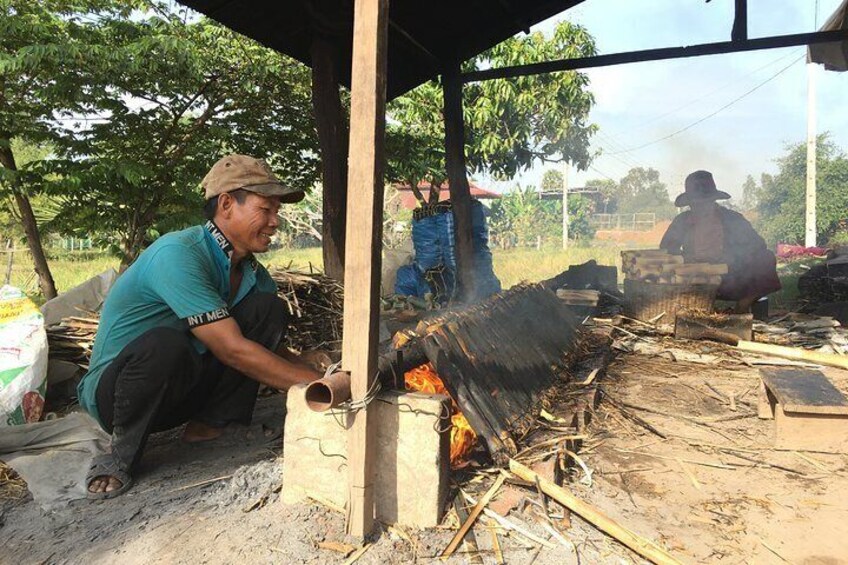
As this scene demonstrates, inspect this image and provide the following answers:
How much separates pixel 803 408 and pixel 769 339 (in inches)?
134

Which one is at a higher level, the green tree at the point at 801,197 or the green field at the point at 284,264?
the green tree at the point at 801,197

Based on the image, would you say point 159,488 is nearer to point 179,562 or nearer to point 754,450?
point 179,562

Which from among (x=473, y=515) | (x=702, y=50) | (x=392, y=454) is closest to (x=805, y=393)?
(x=473, y=515)

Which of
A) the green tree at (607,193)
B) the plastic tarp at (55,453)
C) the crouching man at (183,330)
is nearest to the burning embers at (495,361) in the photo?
the crouching man at (183,330)

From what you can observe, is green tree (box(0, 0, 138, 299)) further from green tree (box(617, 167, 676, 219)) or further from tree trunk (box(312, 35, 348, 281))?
green tree (box(617, 167, 676, 219))

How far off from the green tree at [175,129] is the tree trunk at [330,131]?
10.6 feet

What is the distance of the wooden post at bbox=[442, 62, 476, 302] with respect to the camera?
6.51 m

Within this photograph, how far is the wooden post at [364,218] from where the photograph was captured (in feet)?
6.38

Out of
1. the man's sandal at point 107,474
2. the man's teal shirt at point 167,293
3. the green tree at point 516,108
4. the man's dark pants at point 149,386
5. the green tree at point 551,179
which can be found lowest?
the man's sandal at point 107,474

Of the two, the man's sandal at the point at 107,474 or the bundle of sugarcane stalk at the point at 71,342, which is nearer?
the man's sandal at the point at 107,474

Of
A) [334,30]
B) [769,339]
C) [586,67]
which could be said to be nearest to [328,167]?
[334,30]

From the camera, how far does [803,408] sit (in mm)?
3039

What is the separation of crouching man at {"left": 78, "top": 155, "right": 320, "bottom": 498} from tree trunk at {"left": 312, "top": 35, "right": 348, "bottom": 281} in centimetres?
254

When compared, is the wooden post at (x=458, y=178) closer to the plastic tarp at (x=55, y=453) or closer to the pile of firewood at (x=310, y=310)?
the pile of firewood at (x=310, y=310)
